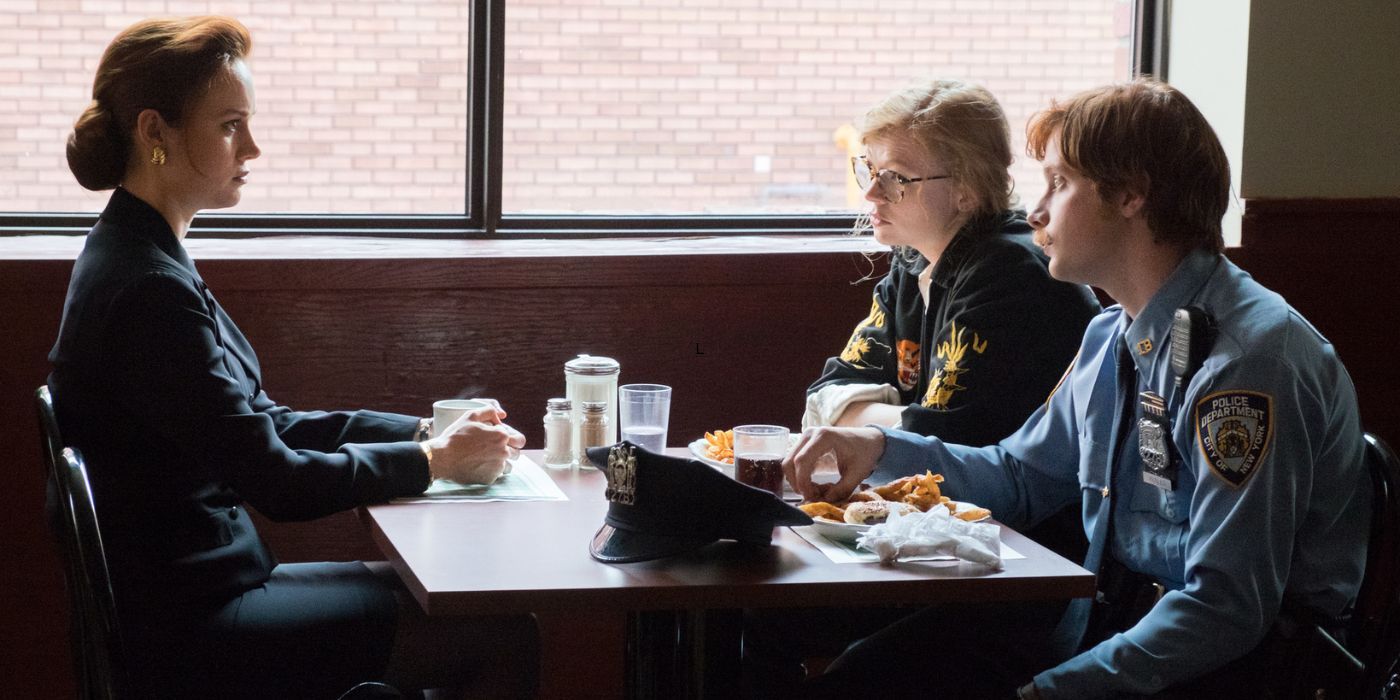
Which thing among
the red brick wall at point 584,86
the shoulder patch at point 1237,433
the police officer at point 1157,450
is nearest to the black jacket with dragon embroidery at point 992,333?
the police officer at point 1157,450

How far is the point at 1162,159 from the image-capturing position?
74.2 inches

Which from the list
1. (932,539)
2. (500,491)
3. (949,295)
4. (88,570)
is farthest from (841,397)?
(88,570)

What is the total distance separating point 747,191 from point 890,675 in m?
1.52

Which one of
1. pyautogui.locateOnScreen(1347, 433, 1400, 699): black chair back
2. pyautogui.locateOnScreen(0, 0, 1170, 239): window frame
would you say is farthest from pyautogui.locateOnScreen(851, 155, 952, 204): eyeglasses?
pyautogui.locateOnScreen(1347, 433, 1400, 699): black chair back

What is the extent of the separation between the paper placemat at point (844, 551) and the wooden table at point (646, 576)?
1cm

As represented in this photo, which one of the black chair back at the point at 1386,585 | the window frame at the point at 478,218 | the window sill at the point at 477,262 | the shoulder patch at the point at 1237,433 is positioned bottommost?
the black chair back at the point at 1386,585

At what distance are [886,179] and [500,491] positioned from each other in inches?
38.0

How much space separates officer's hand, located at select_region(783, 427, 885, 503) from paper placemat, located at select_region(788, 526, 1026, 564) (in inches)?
5.9

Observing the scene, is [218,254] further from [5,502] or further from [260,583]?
[260,583]

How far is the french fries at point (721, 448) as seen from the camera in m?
2.17

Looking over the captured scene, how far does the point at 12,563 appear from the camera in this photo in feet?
8.86

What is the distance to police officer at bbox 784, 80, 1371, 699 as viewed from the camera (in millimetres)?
1647

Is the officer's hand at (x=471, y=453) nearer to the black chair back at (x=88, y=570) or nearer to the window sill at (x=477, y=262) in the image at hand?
the black chair back at (x=88, y=570)

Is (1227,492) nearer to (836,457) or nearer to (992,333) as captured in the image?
(836,457)
